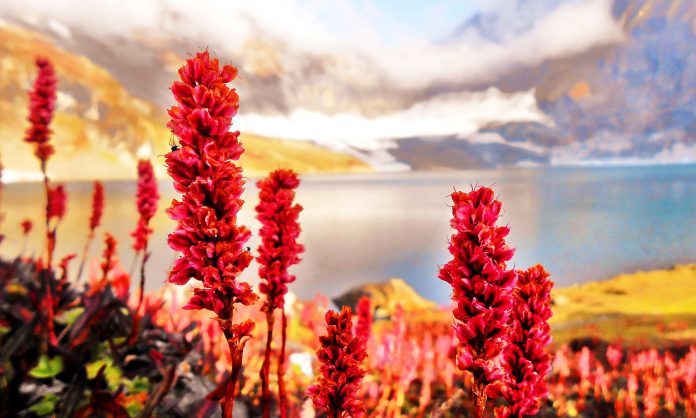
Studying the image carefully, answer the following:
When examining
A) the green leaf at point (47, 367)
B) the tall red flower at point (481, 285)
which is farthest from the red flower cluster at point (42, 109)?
the tall red flower at point (481, 285)

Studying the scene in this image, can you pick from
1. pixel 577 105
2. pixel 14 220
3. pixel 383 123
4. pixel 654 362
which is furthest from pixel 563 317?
pixel 14 220

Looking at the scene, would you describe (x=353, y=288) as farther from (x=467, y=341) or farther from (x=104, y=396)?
(x=467, y=341)

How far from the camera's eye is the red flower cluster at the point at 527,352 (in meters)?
0.76

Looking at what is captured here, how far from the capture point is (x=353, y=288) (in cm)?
548

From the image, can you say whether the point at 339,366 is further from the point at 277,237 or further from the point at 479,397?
the point at 277,237

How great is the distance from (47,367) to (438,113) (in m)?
4.92

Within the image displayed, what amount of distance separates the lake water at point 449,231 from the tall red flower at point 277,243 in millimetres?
2127

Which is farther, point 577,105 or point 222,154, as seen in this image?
point 577,105

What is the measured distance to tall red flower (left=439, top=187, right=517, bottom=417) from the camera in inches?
27.5

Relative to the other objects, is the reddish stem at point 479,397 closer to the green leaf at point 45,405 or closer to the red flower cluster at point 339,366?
the red flower cluster at point 339,366

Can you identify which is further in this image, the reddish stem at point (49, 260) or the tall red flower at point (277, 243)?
the reddish stem at point (49, 260)

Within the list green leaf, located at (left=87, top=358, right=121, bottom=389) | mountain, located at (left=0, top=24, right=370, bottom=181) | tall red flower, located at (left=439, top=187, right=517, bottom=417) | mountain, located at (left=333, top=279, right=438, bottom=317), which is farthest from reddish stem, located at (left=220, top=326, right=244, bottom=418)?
mountain, located at (left=333, top=279, right=438, bottom=317)

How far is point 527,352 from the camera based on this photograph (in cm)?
78

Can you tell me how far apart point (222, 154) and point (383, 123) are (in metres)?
5.62
